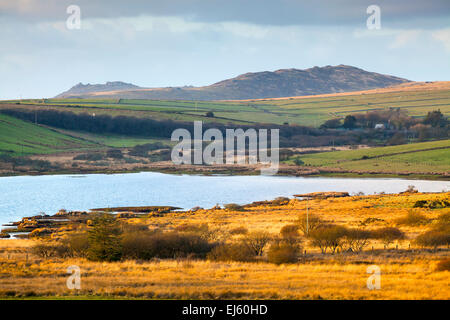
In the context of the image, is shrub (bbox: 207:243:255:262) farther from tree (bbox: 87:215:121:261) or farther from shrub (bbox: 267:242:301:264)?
tree (bbox: 87:215:121:261)

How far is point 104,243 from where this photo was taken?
1474 inches

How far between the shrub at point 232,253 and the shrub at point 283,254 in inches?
62.1

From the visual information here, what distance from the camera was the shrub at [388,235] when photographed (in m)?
42.2

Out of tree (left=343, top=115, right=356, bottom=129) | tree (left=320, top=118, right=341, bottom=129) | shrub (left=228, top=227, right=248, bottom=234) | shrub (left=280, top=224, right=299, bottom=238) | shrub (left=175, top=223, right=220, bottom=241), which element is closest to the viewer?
shrub (left=175, top=223, right=220, bottom=241)

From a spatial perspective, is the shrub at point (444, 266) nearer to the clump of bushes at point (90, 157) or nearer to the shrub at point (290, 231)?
the shrub at point (290, 231)

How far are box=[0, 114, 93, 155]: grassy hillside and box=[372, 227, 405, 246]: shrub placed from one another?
340ft

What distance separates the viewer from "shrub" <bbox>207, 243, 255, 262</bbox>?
36178 mm

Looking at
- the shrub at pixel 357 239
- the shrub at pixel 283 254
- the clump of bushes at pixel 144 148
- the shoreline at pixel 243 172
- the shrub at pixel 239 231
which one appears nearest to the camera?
the shrub at pixel 283 254

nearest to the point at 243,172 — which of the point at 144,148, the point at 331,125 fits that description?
the point at 144,148

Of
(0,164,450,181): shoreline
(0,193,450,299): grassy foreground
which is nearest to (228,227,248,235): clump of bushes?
(0,193,450,299): grassy foreground

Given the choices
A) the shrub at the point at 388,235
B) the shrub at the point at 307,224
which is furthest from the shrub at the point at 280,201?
the shrub at the point at 388,235
